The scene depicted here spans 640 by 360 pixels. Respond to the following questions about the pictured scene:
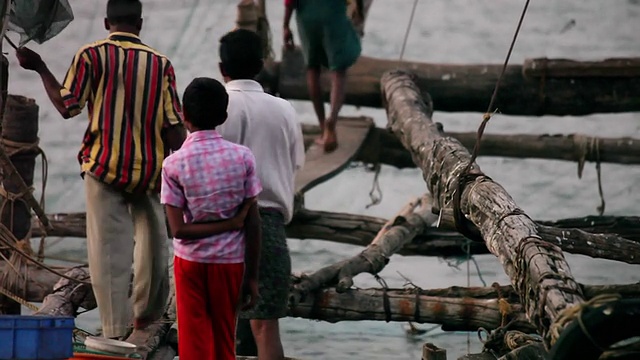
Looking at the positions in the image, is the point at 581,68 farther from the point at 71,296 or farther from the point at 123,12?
the point at 123,12

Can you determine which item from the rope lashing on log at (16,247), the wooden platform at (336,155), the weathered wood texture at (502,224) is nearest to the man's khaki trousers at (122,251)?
the rope lashing on log at (16,247)

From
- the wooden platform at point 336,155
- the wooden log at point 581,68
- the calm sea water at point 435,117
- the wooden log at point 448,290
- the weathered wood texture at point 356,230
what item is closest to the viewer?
the wooden log at point 448,290

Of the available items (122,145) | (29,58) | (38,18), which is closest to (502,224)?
(122,145)

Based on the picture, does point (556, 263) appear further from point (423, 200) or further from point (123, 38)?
point (423, 200)

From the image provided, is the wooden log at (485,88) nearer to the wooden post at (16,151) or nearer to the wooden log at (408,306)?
the wooden post at (16,151)

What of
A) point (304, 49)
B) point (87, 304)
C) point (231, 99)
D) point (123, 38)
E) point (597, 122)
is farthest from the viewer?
point (597, 122)

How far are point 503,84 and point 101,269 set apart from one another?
16.3ft

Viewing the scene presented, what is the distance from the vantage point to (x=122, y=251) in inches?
247

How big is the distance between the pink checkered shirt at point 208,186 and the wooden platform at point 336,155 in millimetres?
3680

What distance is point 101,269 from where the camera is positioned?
6238 millimetres

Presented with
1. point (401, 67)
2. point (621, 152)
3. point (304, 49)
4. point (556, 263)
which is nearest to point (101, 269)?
point (556, 263)

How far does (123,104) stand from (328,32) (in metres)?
3.49

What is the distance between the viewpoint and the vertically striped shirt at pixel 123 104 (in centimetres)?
605

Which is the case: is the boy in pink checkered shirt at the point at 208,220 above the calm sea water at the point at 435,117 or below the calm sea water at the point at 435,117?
below
